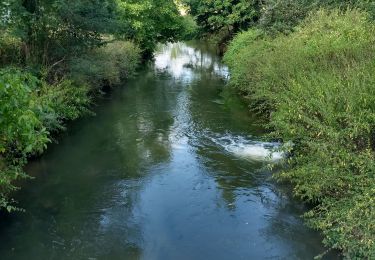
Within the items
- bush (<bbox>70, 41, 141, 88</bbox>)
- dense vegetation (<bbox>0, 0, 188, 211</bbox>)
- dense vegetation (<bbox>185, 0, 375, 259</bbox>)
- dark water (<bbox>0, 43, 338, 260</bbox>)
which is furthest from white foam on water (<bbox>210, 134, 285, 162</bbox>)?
bush (<bbox>70, 41, 141, 88</bbox>)

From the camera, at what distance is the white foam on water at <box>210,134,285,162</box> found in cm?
1181

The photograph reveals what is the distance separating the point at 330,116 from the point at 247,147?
440 centimetres

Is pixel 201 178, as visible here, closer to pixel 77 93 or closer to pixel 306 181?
pixel 306 181

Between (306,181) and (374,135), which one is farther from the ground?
(374,135)

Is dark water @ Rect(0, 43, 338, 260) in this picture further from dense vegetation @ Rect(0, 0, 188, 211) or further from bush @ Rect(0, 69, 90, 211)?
dense vegetation @ Rect(0, 0, 188, 211)

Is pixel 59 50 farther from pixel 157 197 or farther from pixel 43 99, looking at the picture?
pixel 157 197

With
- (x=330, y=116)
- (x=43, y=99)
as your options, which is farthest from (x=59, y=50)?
(x=330, y=116)

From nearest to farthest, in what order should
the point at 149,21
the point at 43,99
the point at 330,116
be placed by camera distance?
the point at 330,116
the point at 43,99
the point at 149,21

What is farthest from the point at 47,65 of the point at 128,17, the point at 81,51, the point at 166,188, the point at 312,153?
the point at 128,17

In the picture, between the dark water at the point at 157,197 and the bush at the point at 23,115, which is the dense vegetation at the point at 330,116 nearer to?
the dark water at the point at 157,197

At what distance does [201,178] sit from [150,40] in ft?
73.2

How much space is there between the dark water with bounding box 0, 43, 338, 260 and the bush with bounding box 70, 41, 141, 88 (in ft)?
6.04

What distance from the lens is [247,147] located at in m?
12.7

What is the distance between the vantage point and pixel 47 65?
51.9 feet
